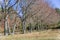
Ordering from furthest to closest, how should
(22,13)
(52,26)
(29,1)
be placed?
(52,26) → (22,13) → (29,1)

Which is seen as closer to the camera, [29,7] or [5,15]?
[5,15]

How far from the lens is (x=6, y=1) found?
28.2m

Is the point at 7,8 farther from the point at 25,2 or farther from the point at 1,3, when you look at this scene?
the point at 25,2

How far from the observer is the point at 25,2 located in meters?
41.1

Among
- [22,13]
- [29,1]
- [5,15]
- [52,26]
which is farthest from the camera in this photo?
[52,26]

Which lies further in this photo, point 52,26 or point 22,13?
point 52,26

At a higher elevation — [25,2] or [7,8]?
[25,2]

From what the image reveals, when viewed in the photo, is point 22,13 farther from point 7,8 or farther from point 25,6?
point 7,8

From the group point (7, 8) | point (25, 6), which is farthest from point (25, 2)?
point (7, 8)

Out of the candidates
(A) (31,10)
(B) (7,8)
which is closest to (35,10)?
(A) (31,10)

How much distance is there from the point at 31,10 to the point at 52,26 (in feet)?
132

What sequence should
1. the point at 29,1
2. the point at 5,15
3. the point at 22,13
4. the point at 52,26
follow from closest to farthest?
1. the point at 5,15
2. the point at 29,1
3. the point at 22,13
4. the point at 52,26

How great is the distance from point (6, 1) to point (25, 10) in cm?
1396

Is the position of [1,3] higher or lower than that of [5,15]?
higher
